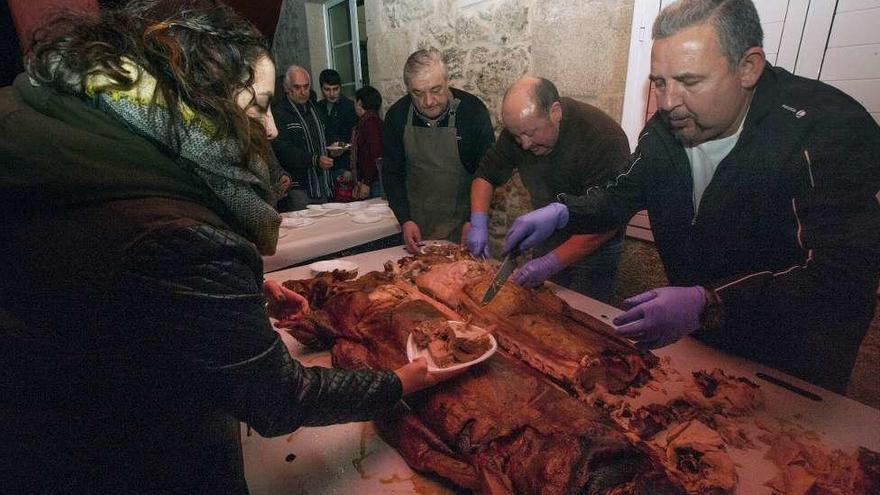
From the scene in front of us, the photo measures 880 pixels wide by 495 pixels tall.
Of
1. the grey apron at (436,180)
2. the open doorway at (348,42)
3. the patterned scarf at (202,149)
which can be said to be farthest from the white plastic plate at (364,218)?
the open doorway at (348,42)

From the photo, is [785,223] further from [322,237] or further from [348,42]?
[348,42]

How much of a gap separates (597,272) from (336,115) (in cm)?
445

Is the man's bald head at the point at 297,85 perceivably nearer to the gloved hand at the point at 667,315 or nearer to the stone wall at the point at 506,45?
the stone wall at the point at 506,45

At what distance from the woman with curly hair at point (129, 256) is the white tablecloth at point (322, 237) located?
205 centimetres

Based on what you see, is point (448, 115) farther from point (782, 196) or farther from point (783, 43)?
point (782, 196)

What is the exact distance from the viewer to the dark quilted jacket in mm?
870

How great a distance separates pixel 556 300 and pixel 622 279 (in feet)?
6.75

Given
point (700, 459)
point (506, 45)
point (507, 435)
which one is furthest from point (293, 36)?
point (700, 459)

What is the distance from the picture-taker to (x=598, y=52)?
11.4 feet

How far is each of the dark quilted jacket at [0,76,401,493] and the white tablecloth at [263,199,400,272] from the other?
204 centimetres

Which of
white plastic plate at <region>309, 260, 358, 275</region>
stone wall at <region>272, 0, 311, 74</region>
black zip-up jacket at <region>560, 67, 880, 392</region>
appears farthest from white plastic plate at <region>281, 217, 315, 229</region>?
stone wall at <region>272, 0, 311, 74</region>

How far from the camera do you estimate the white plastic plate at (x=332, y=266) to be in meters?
2.84

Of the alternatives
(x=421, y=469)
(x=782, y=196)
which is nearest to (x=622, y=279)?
(x=782, y=196)

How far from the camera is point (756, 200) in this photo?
1825mm
